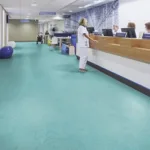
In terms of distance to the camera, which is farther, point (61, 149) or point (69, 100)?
point (69, 100)

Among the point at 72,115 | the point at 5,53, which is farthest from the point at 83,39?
the point at 5,53

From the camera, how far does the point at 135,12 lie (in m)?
10.6

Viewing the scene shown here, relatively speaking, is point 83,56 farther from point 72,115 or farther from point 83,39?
point 72,115

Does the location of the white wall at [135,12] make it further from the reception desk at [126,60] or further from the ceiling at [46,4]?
the reception desk at [126,60]

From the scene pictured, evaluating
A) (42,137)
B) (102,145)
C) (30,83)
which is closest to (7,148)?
(42,137)

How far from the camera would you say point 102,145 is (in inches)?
107

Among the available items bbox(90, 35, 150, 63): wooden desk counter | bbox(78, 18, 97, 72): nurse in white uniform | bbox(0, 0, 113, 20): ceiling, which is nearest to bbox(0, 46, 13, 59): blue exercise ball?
bbox(0, 0, 113, 20): ceiling

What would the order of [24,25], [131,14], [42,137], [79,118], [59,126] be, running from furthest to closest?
[24,25]
[131,14]
[79,118]
[59,126]
[42,137]

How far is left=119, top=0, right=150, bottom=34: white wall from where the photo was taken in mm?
9812

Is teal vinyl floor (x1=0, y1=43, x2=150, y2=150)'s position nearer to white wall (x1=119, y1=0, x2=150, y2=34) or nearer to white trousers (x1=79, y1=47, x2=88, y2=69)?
white trousers (x1=79, y1=47, x2=88, y2=69)

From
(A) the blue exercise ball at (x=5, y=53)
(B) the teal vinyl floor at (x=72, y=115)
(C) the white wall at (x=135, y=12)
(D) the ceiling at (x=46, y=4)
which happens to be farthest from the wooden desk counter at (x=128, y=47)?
(D) the ceiling at (x=46, y=4)

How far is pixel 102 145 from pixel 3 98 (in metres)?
2.63

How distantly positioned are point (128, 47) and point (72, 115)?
2.76 metres

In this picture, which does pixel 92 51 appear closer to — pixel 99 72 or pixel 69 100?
pixel 99 72
